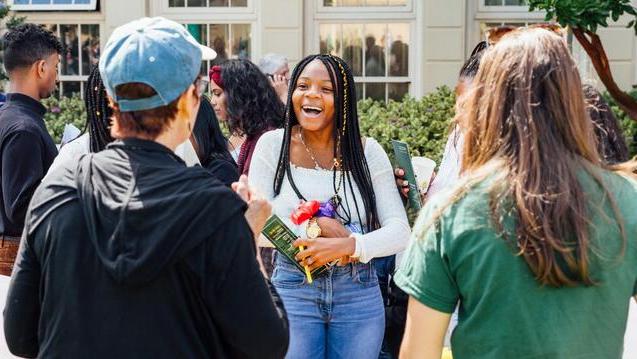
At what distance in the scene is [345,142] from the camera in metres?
3.84

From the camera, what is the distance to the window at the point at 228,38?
10.7 meters

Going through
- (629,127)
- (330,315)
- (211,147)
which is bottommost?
(330,315)

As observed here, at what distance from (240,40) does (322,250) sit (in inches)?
295

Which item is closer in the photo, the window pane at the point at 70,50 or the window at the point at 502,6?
the window at the point at 502,6

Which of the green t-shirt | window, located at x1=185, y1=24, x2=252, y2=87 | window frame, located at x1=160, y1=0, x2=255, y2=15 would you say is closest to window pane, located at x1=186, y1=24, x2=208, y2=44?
window, located at x1=185, y1=24, x2=252, y2=87

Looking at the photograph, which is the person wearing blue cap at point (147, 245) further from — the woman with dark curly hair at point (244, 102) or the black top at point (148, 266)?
the woman with dark curly hair at point (244, 102)

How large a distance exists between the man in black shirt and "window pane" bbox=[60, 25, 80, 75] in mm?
6213

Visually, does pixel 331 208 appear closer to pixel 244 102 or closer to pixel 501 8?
pixel 244 102

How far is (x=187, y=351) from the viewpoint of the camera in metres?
2.07

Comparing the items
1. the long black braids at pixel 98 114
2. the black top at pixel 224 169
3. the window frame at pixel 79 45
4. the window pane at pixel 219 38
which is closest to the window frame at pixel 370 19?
the window pane at pixel 219 38

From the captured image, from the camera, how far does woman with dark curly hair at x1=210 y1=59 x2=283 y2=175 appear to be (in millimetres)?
4992

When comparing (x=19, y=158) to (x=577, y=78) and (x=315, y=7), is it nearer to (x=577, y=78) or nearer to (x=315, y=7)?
(x=577, y=78)

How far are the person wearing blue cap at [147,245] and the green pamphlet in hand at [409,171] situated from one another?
1757 mm

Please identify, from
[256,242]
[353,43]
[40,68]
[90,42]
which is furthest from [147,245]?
[90,42]
